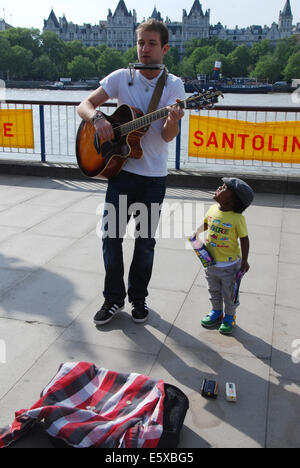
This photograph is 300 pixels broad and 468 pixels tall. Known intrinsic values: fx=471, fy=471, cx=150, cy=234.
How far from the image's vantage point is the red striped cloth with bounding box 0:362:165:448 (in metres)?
2.25

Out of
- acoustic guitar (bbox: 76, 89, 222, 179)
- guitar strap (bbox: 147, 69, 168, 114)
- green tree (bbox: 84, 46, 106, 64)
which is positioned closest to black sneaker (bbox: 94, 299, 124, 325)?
acoustic guitar (bbox: 76, 89, 222, 179)

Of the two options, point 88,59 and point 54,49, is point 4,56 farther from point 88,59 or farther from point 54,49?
point 88,59

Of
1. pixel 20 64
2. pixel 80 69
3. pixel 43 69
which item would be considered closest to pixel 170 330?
pixel 80 69

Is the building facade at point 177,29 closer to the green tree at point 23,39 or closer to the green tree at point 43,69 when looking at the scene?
the green tree at point 23,39

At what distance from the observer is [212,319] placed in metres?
3.60

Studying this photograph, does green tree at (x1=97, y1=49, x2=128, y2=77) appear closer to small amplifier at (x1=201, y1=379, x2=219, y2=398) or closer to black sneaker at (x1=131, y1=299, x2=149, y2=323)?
black sneaker at (x1=131, y1=299, x2=149, y2=323)

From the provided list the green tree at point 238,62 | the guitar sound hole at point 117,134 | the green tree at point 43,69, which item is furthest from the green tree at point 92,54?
the guitar sound hole at point 117,134

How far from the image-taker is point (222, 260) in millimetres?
3412

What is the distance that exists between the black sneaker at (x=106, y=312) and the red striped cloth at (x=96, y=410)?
80cm

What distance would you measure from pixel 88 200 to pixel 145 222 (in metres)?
3.87

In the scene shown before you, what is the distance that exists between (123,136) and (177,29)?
6819 inches

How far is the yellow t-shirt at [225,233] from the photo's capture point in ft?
11.0

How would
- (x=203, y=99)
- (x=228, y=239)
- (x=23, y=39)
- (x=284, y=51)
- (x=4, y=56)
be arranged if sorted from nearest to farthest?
(x=203, y=99) < (x=228, y=239) < (x=4, y=56) < (x=284, y=51) < (x=23, y=39)
